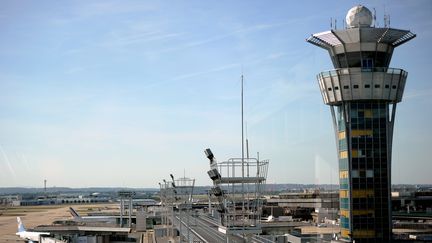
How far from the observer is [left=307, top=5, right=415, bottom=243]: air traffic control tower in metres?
39.0

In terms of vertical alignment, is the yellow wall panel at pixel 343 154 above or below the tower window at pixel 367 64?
below

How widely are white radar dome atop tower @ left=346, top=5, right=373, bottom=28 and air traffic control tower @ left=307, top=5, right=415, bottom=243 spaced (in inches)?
7.9

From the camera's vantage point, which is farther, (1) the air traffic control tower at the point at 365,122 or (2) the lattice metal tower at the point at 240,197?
(1) the air traffic control tower at the point at 365,122

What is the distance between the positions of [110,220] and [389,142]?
165 ft

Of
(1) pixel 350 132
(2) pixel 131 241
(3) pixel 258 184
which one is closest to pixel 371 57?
(1) pixel 350 132

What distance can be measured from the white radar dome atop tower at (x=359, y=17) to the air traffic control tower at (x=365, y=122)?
200 mm

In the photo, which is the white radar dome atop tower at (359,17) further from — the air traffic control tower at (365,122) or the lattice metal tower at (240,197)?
→ the lattice metal tower at (240,197)

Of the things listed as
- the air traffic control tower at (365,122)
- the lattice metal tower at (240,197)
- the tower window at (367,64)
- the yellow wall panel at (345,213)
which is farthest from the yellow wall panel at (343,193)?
the lattice metal tower at (240,197)

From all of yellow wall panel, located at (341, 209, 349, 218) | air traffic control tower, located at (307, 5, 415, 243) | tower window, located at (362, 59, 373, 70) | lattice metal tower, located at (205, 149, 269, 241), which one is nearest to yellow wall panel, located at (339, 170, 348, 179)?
air traffic control tower, located at (307, 5, 415, 243)

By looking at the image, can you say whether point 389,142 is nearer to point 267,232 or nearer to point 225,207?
point 267,232

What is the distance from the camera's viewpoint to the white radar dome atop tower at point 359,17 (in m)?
37.2

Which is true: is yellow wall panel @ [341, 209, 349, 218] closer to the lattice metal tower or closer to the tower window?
the tower window

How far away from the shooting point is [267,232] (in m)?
48.2

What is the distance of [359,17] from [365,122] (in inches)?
314
